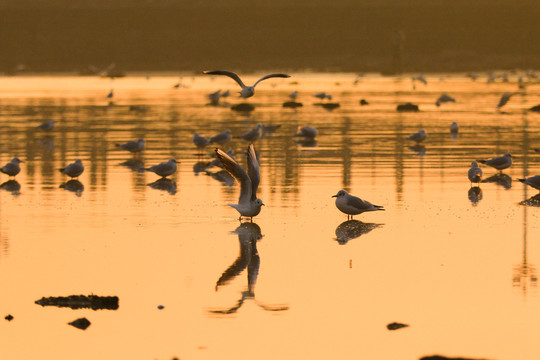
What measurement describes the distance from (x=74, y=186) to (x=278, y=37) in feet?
298

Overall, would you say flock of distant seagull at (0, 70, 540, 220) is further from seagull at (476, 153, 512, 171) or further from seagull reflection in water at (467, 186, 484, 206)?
seagull reflection in water at (467, 186, 484, 206)

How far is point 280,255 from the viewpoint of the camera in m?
15.8

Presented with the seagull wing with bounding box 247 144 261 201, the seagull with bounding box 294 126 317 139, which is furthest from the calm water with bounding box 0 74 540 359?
the seagull wing with bounding box 247 144 261 201

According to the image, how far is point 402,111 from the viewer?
48.6 metres

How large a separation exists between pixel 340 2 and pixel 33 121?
10083 cm

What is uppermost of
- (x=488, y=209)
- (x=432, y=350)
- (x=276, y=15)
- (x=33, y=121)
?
(x=276, y=15)

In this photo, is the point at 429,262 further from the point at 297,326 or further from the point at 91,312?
the point at 91,312

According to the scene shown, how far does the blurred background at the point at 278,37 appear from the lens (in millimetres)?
100062

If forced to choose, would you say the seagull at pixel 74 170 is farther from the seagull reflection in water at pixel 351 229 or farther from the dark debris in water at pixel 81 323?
the dark debris in water at pixel 81 323

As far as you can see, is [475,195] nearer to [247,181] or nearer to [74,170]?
[247,181]

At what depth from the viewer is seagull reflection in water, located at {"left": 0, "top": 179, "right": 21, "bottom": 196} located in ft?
76.0

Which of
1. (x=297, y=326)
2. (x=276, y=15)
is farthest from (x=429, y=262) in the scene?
(x=276, y=15)

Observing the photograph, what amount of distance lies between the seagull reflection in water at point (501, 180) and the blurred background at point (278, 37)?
67.1 m

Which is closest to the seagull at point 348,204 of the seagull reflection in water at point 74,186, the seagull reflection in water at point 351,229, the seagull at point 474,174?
the seagull reflection in water at point 351,229
